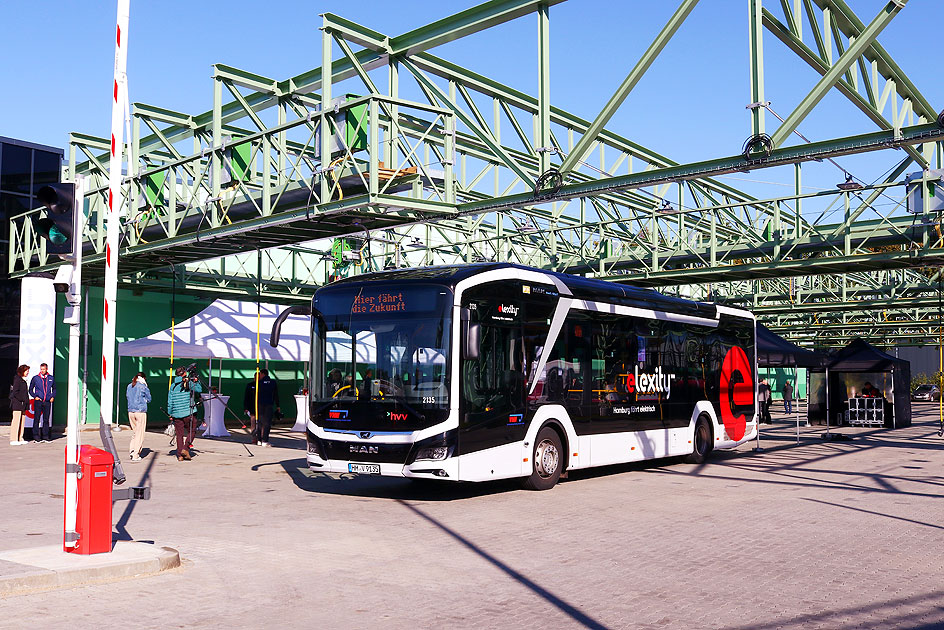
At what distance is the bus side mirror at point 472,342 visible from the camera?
44.0ft

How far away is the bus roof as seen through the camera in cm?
1396

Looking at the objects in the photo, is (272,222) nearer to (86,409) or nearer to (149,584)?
(149,584)

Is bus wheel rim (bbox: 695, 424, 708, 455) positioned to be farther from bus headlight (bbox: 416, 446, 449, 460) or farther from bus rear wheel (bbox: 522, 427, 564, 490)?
bus headlight (bbox: 416, 446, 449, 460)

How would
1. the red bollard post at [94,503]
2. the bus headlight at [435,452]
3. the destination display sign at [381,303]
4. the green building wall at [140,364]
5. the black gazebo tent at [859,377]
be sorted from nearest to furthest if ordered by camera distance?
1. the red bollard post at [94,503]
2. the bus headlight at [435,452]
3. the destination display sign at [381,303]
4. the green building wall at [140,364]
5. the black gazebo tent at [859,377]

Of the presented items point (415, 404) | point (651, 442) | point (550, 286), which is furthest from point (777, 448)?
point (415, 404)

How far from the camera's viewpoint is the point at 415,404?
13.4 metres

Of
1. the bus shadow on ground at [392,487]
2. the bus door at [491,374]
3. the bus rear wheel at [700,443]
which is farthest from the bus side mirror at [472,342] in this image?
the bus rear wheel at [700,443]

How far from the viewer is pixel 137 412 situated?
64.8ft

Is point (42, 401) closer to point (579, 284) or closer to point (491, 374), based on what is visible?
point (579, 284)

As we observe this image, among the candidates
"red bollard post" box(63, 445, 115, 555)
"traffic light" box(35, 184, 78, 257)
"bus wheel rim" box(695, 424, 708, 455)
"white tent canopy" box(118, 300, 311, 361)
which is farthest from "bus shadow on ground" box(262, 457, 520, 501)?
"white tent canopy" box(118, 300, 311, 361)

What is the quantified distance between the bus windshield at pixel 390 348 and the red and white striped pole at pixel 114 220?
427 centimetres

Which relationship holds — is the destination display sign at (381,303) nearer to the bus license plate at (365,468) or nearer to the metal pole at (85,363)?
the bus license plate at (365,468)

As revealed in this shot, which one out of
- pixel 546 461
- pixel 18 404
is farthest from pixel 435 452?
pixel 18 404

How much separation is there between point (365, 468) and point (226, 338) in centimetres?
1540
